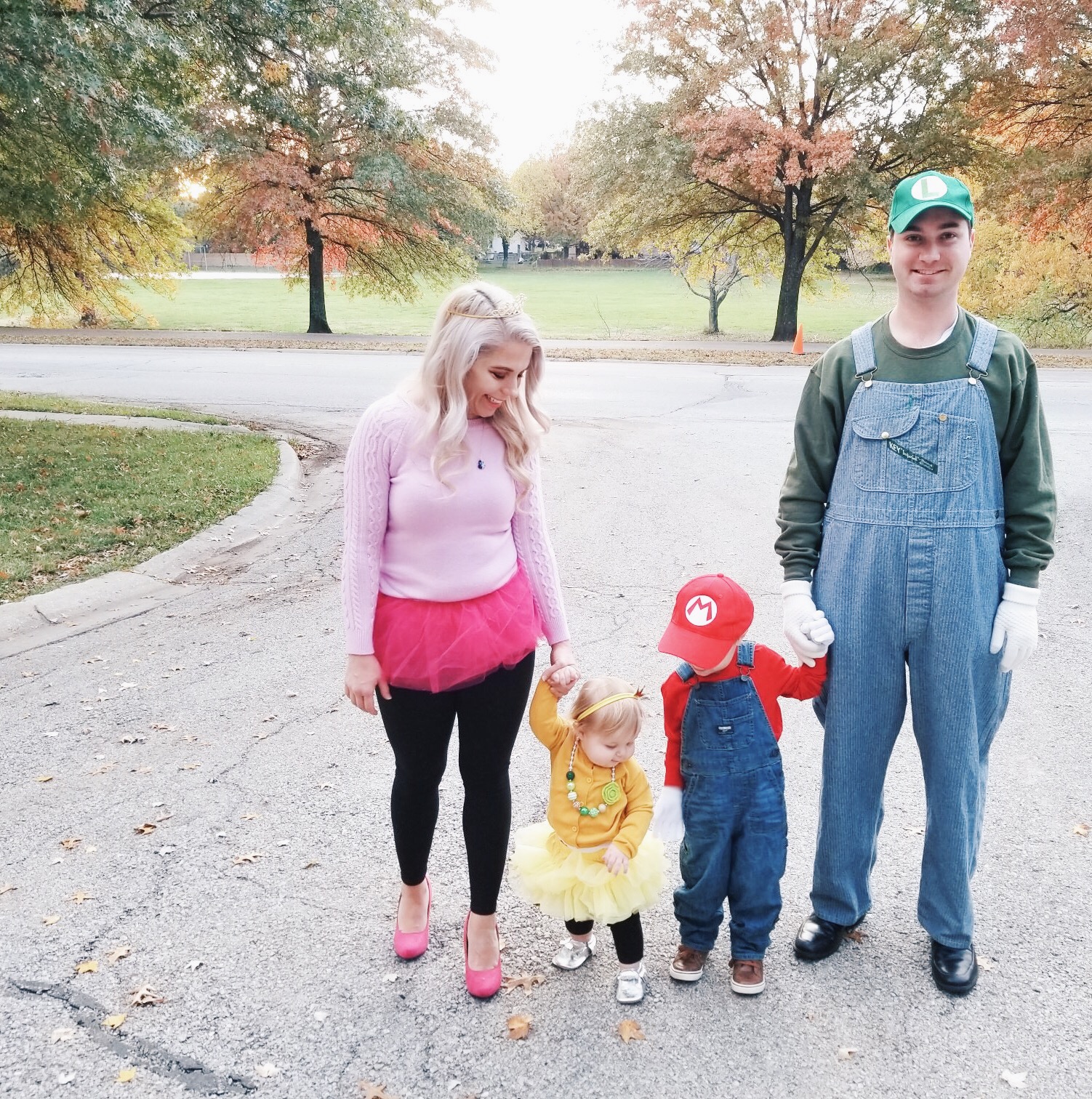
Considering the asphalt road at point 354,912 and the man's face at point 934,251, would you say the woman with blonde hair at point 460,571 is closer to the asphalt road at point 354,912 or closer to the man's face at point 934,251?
the asphalt road at point 354,912

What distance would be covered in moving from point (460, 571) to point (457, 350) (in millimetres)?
562

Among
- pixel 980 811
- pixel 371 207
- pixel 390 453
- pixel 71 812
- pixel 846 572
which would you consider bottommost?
pixel 71 812

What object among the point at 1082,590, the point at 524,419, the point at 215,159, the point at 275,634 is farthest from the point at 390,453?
the point at 215,159

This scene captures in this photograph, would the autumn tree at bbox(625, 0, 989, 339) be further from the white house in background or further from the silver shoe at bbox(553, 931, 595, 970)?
the white house in background

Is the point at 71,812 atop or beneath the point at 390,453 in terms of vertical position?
beneath

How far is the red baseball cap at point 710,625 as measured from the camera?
247cm

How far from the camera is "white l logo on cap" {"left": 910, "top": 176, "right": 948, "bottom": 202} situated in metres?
2.38

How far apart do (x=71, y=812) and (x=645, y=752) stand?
2.19 metres

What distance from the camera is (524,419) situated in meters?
2.53

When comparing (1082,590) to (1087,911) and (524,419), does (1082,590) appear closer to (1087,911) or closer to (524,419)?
(1087,911)

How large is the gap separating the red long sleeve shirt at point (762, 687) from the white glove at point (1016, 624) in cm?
44

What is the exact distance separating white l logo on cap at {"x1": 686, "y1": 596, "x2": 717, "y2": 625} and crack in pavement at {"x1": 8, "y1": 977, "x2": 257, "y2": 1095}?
155cm

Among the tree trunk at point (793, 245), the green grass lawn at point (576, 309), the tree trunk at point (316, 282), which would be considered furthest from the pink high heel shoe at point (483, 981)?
the tree trunk at point (316, 282)

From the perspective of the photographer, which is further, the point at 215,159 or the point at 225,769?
the point at 215,159
